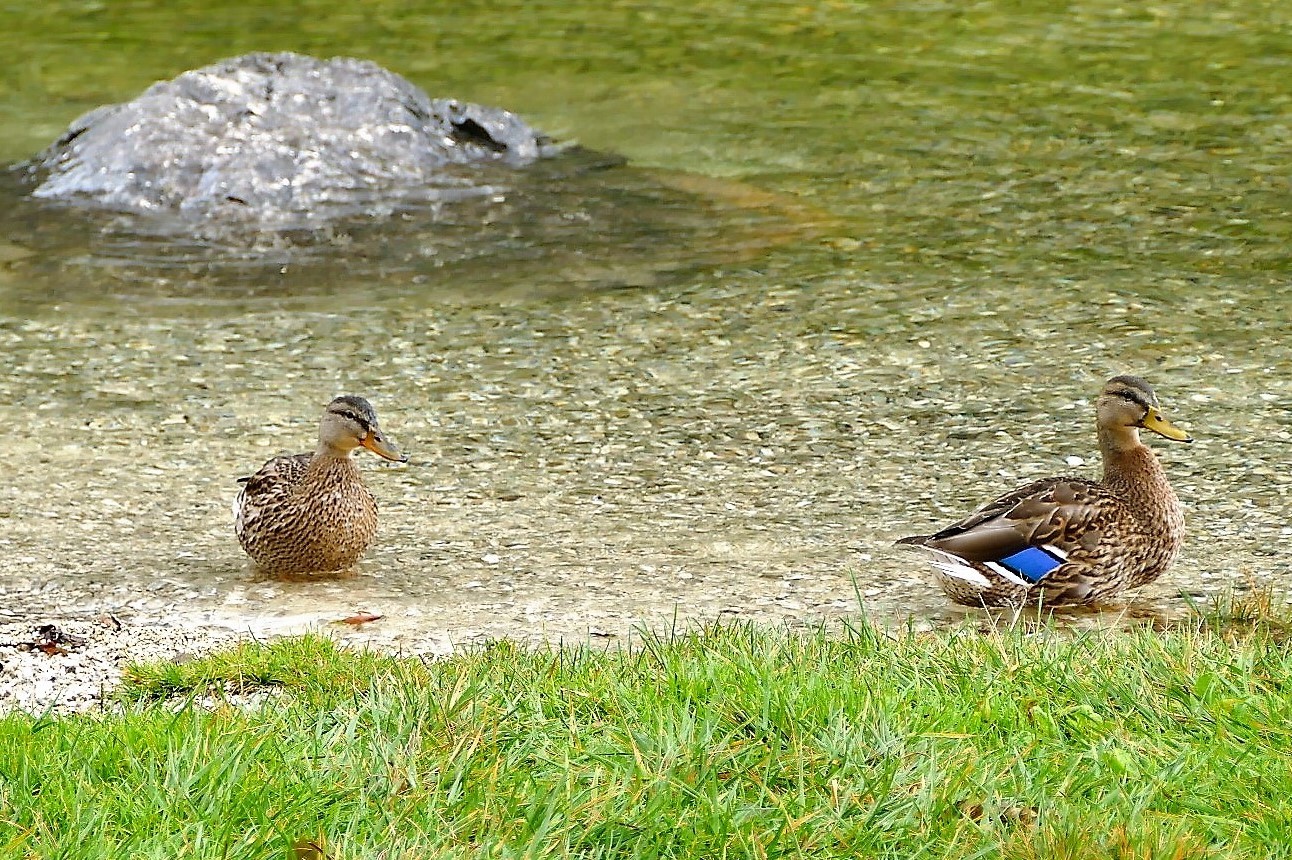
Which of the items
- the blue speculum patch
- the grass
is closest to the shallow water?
the blue speculum patch

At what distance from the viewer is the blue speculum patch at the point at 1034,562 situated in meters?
5.60

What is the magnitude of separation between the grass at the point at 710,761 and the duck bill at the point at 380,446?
1722 mm

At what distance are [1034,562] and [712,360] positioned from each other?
2880mm

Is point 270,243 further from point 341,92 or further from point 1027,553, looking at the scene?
point 1027,553

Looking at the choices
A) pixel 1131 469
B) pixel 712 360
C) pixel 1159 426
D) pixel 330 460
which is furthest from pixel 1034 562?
pixel 712 360

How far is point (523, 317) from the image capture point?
8.99 metres

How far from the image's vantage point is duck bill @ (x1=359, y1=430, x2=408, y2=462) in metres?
6.33

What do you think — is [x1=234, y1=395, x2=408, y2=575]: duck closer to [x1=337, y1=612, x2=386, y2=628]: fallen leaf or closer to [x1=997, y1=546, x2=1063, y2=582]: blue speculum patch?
[x1=337, y1=612, x2=386, y2=628]: fallen leaf

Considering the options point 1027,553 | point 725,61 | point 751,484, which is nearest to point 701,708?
point 1027,553

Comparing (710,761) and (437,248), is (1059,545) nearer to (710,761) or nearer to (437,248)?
(710,761)

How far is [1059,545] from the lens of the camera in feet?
18.4

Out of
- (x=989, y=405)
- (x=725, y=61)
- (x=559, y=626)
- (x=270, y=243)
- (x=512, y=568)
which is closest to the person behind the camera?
(x=559, y=626)

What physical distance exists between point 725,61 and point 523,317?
707 centimetres

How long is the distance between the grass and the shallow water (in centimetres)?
111
